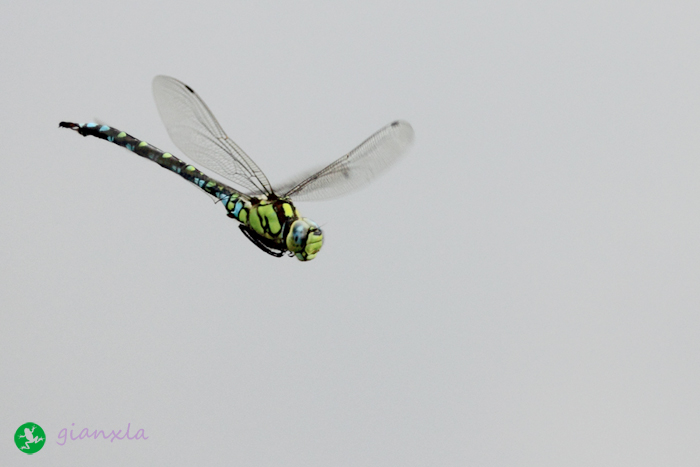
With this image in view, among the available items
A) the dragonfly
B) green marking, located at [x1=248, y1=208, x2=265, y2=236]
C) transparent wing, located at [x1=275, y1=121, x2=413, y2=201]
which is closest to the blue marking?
the dragonfly

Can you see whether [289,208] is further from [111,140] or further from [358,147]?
[111,140]

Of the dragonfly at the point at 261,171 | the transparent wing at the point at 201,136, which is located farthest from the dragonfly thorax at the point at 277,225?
the transparent wing at the point at 201,136

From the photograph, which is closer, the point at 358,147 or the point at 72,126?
the point at 358,147

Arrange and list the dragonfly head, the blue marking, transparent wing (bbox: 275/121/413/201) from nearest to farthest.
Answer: the dragonfly head, transparent wing (bbox: 275/121/413/201), the blue marking

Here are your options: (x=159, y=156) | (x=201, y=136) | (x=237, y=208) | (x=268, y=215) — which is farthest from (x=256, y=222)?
(x=159, y=156)

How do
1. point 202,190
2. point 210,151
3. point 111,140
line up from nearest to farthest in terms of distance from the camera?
point 210,151 < point 202,190 < point 111,140

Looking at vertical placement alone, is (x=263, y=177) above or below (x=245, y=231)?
above

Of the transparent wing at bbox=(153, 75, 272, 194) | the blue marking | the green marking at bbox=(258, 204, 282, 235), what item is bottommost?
the green marking at bbox=(258, 204, 282, 235)

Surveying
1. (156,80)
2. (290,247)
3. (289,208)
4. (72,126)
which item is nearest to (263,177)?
(289,208)

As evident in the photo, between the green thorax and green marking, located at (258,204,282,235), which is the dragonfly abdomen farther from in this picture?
green marking, located at (258,204,282,235)
